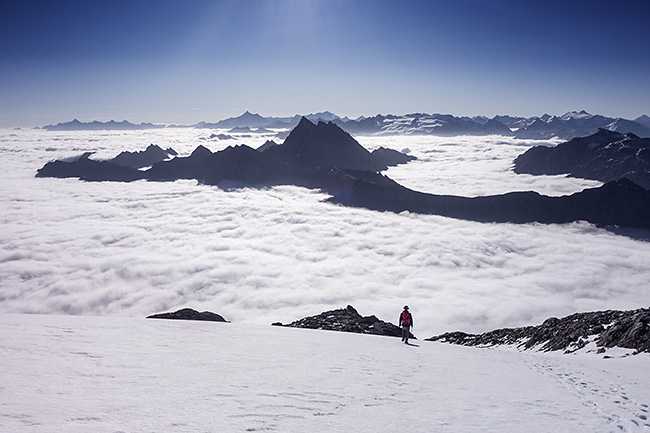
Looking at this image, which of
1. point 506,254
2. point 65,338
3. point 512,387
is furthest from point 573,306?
point 65,338

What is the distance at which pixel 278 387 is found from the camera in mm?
11781

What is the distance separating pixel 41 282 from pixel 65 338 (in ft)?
342

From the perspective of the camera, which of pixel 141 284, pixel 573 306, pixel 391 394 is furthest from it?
pixel 141 284

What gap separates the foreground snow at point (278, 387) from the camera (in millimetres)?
8695

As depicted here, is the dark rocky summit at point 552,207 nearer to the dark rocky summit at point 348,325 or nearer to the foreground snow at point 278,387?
the dark rocky summit at point 348,325

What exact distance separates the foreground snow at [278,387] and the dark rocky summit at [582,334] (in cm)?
382

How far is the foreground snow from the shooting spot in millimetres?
8695

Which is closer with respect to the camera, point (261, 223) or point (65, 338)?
point (65, 338)

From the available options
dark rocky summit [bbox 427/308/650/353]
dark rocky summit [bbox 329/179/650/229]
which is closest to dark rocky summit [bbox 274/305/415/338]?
dark rocky summit [bbox 427/308/650/353]

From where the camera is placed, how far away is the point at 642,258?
363ft

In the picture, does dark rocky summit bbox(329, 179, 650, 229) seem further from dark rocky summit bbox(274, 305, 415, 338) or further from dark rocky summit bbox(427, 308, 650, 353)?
dark rocky summit bbox(427, 308, 650, 353)

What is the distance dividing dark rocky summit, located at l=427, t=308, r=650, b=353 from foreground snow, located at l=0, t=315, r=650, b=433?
3.82m

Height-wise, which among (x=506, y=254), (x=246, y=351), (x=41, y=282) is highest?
(x=246, y=351)

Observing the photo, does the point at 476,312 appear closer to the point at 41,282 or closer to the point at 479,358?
the point at 479,358
